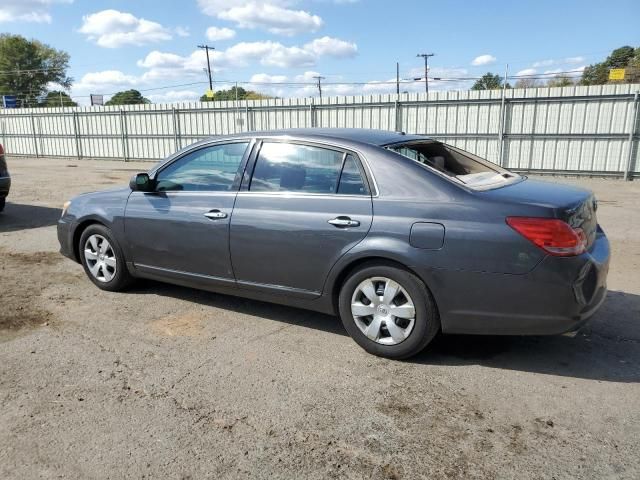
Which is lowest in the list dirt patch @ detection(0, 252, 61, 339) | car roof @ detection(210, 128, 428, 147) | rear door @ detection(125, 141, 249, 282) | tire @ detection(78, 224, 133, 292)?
dirt patch @ detection(0, 252, 61, 339)

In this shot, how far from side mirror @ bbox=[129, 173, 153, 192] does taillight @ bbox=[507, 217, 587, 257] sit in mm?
3200

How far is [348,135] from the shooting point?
418cm

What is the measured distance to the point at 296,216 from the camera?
4008 millimetres

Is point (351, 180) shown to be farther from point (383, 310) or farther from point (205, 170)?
point (205, 170)

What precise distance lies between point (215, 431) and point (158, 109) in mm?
23700

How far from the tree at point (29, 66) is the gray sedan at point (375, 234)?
8169 cm

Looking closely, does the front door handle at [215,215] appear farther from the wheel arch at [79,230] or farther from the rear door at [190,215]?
the wheel arch at [79,230]

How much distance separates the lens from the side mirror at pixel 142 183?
4.86 meters

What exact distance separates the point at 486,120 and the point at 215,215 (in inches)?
596

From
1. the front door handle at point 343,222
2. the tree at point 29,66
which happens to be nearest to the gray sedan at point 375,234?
the front door handle at point 343,222

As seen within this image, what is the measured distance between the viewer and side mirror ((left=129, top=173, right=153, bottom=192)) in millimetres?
4863

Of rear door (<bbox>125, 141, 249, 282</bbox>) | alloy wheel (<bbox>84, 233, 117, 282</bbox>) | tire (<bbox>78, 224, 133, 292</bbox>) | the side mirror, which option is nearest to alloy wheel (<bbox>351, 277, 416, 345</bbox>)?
rear door (<bbox>125, 141, 249, 282</bbox>)

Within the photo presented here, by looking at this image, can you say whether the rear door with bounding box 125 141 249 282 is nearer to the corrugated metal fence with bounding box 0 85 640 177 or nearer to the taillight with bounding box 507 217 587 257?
the taillight with bounding box 507 217 587 257

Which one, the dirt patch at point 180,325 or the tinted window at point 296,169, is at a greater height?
the tinted window at point 296,169
